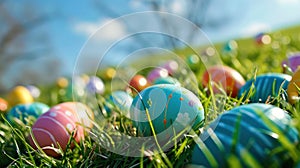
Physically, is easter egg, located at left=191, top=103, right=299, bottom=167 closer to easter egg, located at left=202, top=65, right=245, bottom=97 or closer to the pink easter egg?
easter egg, located at left=202, top=65, right=245, bottom=97

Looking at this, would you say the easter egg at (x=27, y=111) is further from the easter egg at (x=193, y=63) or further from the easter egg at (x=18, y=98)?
the easter egg at (x=193, y=63)

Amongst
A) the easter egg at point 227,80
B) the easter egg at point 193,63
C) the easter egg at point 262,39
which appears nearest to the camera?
the easter egg at point 227,80

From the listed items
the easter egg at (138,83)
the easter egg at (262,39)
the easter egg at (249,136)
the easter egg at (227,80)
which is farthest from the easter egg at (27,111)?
the easter egg at (262,39)

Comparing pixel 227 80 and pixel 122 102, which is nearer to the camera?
pixel 122 102

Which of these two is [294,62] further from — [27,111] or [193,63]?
[193,63]

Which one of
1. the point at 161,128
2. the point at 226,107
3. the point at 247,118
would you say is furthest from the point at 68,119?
the point at 247,118

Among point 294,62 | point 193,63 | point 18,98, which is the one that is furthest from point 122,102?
point 193,63
